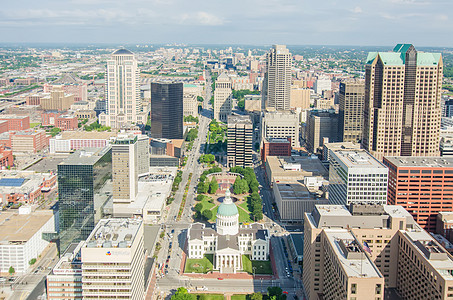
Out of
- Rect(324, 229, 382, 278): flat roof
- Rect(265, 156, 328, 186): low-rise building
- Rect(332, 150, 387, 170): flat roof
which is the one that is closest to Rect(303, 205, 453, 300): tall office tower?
Rect(324, 229, 382, 278): flat roof

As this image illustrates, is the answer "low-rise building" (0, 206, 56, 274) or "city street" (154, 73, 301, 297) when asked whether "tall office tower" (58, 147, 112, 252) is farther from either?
"city street" (154, 73, 301, 297)

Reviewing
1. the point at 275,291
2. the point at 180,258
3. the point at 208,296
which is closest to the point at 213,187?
the point at 180,258

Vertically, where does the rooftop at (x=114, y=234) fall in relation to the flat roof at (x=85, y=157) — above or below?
below

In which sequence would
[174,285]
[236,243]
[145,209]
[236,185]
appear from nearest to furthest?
[174,285], [236,243], [145,209], [236,185]

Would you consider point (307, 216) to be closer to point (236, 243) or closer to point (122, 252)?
point (236, 243)

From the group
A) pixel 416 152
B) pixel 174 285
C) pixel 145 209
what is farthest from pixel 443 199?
pixel 145 209

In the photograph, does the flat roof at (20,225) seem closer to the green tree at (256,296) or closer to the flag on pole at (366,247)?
the green tree at (256,296)

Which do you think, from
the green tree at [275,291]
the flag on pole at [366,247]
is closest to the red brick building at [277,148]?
Answer: the green tree at [275,291]
